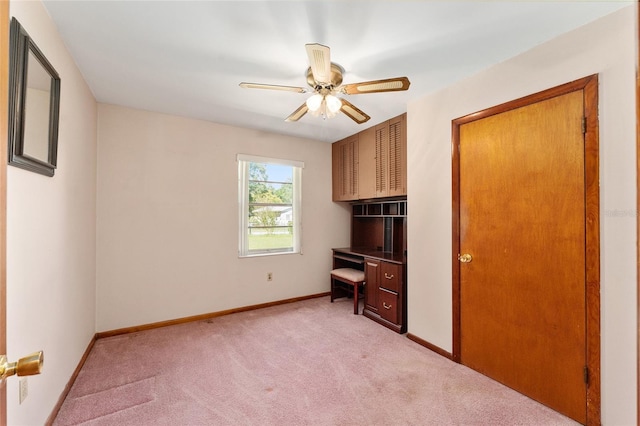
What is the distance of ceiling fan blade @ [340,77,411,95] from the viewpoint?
5.92ft

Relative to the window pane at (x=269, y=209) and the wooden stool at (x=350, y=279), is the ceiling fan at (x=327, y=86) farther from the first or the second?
the wooden stool at (x=350, y=279)

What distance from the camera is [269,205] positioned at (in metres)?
4.04

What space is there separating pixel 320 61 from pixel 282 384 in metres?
2.26

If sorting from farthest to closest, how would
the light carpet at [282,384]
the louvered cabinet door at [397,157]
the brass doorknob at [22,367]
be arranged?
1. the louvered cabinet door at [397,157]
2. the light carpet at [282,384]
3. the brass doorknob at [22,367]

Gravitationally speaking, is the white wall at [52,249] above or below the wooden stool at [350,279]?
above

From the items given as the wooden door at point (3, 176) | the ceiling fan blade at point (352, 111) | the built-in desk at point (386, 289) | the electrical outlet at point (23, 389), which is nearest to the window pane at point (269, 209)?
the built-in desk at point (386, 289)

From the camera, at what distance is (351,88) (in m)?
1.97

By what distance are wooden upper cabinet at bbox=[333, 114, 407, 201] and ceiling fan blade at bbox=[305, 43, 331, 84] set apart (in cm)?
164

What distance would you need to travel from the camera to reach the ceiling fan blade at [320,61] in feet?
5.01

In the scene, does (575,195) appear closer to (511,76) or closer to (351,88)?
(511,76)

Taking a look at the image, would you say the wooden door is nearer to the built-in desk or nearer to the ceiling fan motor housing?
the ceiling fan motor housing

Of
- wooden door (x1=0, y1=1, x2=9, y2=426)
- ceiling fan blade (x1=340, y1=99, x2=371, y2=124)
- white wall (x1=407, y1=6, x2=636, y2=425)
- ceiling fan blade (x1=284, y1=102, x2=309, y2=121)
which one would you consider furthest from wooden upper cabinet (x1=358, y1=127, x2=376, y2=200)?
wooden door (x1=0, y1=1, x2=9, y2=426)

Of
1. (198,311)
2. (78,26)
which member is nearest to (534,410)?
(198,311)

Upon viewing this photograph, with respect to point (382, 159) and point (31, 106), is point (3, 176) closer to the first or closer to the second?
point (31, 106)
